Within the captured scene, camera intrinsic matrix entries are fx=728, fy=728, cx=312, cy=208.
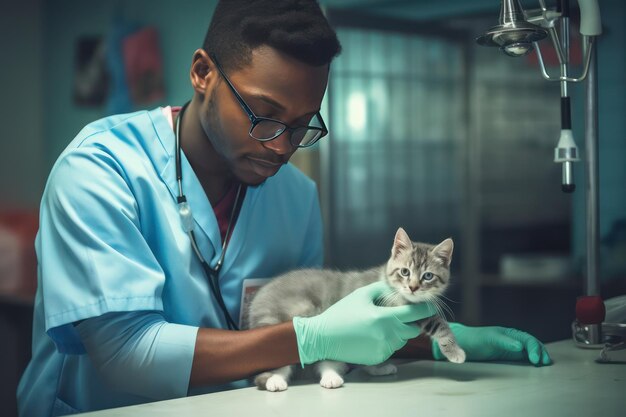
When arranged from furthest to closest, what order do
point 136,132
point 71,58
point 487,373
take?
1. point 71,58
2. point 136,132
3. point 487,373

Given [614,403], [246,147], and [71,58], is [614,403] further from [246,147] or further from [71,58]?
[71,58]

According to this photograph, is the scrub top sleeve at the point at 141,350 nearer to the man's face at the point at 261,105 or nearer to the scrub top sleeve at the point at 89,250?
the scrub top sleeve at the point at 89,250

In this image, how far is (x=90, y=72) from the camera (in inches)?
179

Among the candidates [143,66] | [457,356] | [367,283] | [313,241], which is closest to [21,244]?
[143,66]

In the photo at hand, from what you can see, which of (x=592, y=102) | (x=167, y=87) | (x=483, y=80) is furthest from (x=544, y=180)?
(x=592, y=102)

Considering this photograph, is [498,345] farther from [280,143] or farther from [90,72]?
[90,72]

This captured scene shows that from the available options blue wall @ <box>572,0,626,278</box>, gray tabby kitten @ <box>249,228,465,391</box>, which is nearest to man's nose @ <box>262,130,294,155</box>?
gray tabby kitten @ <box>249,228,465,391</box>

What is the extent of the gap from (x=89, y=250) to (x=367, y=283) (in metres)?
0.54

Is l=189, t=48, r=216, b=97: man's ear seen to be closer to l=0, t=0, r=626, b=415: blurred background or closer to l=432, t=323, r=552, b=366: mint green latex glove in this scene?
l=432, t=323, r=552, b=366: mint green latex glove

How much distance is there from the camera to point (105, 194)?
1.26 metres

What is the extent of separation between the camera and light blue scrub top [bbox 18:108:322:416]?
4.03ft

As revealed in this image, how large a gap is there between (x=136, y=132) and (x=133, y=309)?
408 millimetres

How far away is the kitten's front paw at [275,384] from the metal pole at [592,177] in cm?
73

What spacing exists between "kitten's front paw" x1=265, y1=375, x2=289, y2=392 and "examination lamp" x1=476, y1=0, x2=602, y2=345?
25.8 inches
